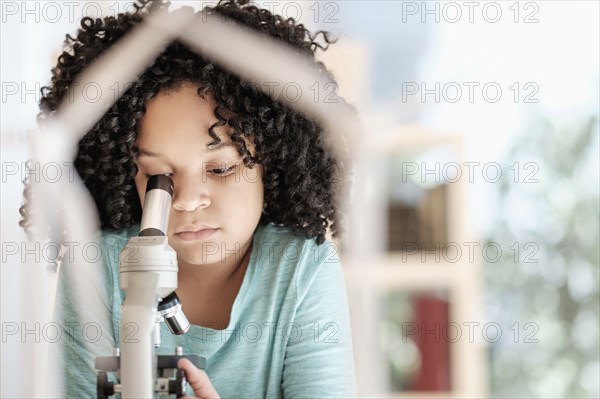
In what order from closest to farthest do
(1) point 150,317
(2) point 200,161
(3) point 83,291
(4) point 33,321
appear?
(1) point 150,317
(2) point 200,161
(3) point 83,291
(4) point 33,321

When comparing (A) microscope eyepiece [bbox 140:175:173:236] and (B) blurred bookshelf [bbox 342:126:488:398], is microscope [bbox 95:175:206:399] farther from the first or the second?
(B) blurred bookshelf [bbox 342:126:488:398]

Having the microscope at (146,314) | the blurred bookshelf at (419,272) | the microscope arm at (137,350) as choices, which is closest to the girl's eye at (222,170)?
the microscope at (146,314)

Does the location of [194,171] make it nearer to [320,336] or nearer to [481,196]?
[320,336]

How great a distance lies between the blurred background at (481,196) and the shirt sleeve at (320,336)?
872 mm

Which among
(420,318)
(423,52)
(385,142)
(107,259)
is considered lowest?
(420,318)

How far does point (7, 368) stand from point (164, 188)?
538 mm

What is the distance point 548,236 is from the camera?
6.75 feet

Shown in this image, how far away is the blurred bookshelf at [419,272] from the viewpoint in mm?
1953

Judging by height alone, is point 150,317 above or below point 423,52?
below

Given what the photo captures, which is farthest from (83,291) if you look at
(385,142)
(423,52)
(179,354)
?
(423,52)

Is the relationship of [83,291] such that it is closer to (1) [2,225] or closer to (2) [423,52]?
(1) [2,225]

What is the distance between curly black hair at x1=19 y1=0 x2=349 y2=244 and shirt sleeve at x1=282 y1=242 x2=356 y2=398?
5cm

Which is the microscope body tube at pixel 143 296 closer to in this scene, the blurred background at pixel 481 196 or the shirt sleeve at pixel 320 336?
the shirt sleeve at pixel 320 336

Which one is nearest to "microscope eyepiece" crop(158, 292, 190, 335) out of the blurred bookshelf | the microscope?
the microscope
